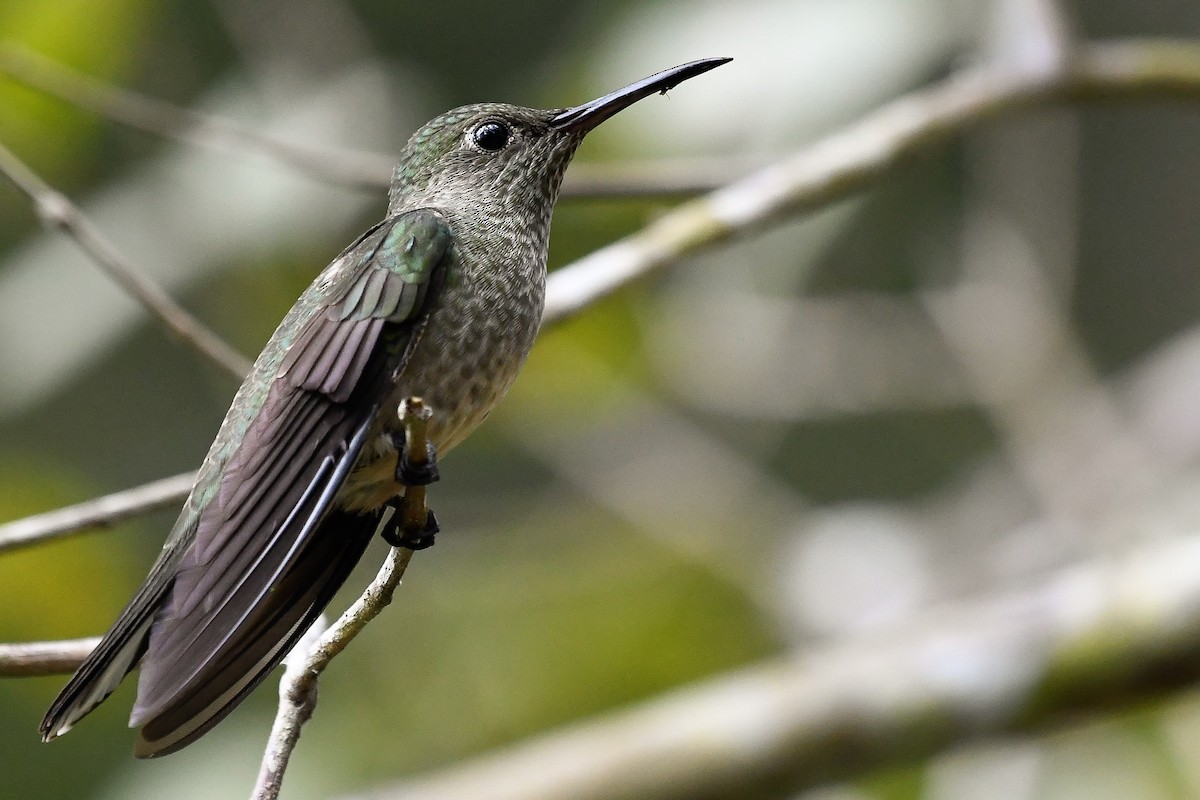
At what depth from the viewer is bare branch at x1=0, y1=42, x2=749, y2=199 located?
3.48 m

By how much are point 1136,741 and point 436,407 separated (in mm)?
2418

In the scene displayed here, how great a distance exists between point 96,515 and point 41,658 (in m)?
0.42

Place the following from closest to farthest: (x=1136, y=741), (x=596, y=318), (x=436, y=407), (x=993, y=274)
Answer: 1. (x=436, y=407)
2. (x=1136, y=741)
3. (x=596, y=318)
4. (x=993, y=274)

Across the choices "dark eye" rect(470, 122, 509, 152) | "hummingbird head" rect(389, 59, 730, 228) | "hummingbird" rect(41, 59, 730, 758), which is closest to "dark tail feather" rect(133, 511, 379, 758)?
"hummingbird" rect(41, 59, 730, 758)

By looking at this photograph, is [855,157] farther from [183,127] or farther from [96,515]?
[96,515]

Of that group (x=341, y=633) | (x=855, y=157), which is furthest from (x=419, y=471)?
(x=855, y=157)

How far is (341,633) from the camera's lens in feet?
6.15

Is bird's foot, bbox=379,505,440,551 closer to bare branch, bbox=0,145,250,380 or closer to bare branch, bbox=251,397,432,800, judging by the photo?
bare branch, bbox=251,397,432,800

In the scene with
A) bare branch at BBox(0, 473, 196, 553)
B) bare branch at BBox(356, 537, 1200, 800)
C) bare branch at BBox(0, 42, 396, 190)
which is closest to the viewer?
bare branch at BBox(356, 537, 1200, 800)

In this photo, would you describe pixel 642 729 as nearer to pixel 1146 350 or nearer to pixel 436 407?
pixel 436 407

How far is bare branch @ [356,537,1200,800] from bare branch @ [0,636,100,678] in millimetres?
537

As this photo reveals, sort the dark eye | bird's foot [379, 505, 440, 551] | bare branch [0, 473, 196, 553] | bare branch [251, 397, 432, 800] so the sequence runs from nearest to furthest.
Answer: bare branch [251, 397, 432, 800], bird's foot [379, 505, 440, 551], bare branch [0, 473, 196, 553], the dark eye

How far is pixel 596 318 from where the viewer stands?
4457mm

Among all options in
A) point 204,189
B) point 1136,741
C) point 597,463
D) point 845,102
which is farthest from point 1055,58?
point 204,189
